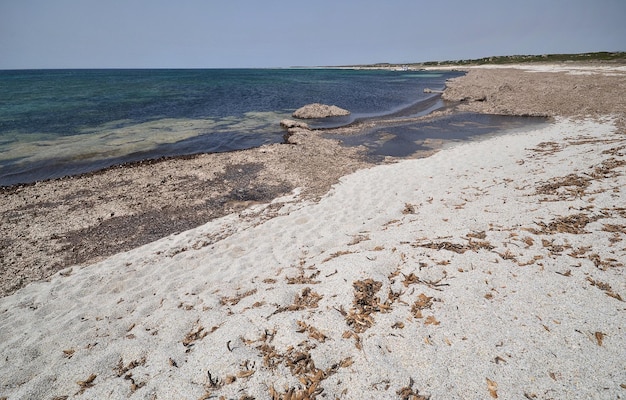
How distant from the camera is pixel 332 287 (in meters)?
4.66

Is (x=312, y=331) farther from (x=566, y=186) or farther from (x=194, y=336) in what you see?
(x=566, y=186)

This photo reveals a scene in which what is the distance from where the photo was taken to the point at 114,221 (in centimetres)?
838

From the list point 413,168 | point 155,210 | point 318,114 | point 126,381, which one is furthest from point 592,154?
point 318,114

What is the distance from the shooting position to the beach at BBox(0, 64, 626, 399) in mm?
3186

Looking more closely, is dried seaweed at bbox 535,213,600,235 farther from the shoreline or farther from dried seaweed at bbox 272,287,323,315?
the shoreline

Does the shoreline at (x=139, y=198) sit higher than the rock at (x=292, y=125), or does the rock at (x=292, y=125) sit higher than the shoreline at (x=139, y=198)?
the rock at (x=292, y=125)

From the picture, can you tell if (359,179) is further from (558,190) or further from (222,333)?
(222,333)

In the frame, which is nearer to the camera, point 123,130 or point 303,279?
point 303,279

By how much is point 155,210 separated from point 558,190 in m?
10.8

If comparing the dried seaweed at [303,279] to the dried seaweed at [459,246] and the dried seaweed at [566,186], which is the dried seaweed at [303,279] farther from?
the dried seaweed at [566,186]

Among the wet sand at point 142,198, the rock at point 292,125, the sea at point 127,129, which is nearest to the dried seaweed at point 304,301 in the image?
the wet sand at point 142,198

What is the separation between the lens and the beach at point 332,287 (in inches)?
125

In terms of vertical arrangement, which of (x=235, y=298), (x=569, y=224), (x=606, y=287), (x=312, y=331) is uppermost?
(x=569, y=224)

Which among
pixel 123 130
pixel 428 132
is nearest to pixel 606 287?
pixel 428 132
